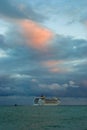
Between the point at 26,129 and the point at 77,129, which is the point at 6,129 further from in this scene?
the point at 77,129

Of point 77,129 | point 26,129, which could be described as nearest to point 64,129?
point 77,129

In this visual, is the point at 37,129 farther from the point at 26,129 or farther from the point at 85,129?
the point at 85,129

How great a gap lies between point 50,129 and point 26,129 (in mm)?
4994

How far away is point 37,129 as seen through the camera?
7138 centimetres

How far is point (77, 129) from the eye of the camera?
7094 cm

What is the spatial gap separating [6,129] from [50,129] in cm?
916

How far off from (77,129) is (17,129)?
12358 millimetres

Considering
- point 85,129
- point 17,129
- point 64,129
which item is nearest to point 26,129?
point 17,129

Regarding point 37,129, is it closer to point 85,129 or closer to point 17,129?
point 17,129

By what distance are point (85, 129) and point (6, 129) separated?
1622 cm

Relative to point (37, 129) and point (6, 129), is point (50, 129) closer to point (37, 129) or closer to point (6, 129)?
point (37, 129)

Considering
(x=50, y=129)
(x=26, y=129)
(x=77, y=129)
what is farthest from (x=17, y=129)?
(x=77, y=129)

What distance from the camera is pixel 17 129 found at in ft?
232

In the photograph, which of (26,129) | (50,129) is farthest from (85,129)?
(26,129)
